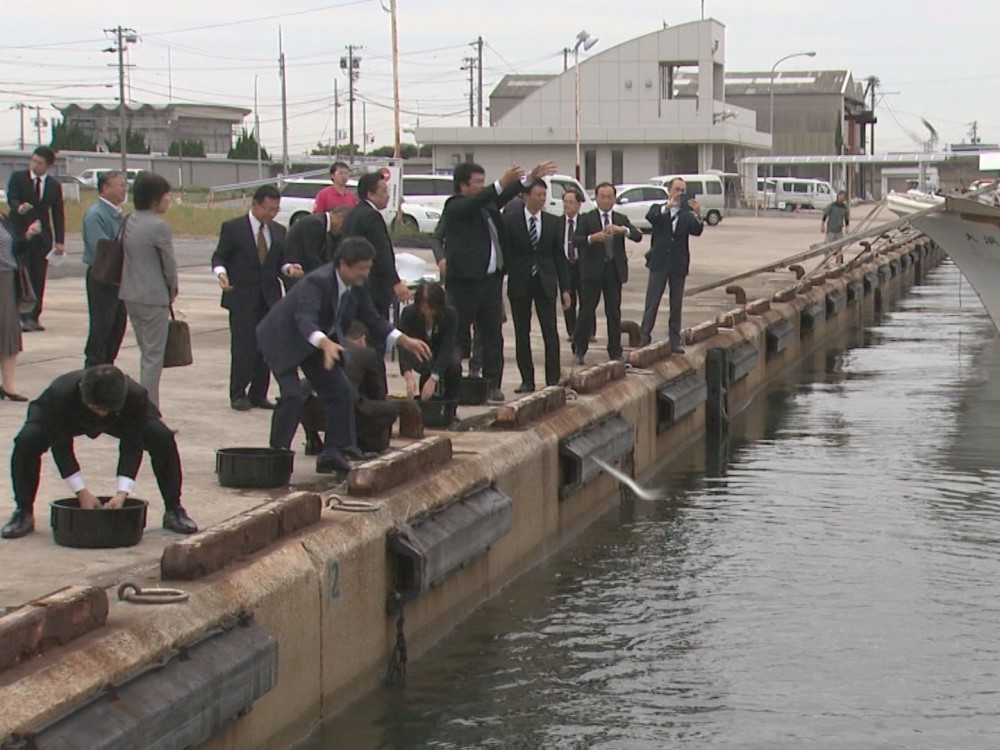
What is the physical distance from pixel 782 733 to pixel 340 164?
310 inches

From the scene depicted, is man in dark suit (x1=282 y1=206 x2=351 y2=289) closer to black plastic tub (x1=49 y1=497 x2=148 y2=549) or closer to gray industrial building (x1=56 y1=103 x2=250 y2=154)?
black plastic tub (x1=49 y1=497 x2=148 y2=549)

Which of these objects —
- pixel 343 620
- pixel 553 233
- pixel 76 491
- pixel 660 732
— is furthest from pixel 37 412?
pixel 553 233

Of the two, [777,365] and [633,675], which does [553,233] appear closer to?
[633,675]

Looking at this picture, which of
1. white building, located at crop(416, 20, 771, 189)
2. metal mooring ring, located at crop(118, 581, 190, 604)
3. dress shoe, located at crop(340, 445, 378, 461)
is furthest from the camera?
white building, located at crop(416, 20, 771, 189)

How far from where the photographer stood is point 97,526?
7496 mm

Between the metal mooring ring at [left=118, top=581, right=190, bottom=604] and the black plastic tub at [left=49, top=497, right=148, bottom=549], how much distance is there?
1.15m

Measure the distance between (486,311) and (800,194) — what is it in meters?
68.3

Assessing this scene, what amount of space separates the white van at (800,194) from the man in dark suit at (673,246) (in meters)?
63.2

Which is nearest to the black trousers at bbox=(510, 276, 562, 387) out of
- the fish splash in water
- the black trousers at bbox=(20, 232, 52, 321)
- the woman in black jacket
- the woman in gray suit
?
the fish splash in water

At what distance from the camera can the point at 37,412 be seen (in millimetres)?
7469

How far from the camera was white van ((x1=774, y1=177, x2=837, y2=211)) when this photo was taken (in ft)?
258

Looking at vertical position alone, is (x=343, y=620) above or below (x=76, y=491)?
below

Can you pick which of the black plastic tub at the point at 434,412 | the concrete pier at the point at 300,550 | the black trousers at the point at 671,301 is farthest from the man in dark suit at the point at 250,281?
the black trousers at the point at 671,301

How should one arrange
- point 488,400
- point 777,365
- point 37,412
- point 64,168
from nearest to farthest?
point 37,412, point 488,400, point 777,365, point 64,168
